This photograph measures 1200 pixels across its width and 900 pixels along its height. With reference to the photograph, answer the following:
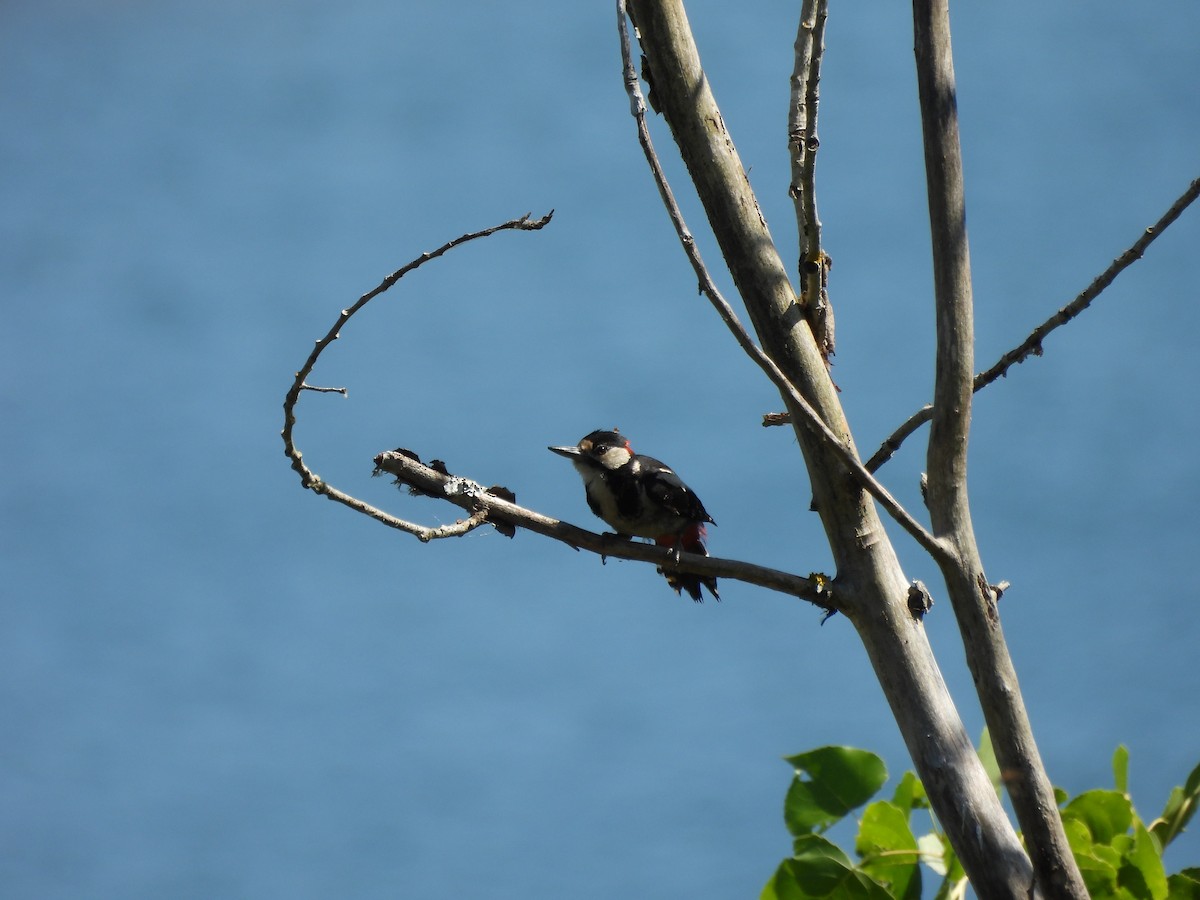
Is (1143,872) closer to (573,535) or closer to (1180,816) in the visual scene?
(1180,816)

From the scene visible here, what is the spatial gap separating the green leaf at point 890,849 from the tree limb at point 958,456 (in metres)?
0.41

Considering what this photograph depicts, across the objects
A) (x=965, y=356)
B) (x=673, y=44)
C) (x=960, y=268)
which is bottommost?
(x=965, y=356)

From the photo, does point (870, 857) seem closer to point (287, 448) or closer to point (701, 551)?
point (287, 448)

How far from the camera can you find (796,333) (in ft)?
8.11

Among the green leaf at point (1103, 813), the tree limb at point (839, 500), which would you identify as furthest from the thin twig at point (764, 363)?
the green leaf at point (1103, 813)

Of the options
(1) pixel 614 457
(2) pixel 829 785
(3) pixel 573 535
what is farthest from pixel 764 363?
(1) pixel 614 457

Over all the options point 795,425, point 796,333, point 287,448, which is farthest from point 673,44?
point 287,448

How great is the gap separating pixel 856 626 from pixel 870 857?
0.54 metres

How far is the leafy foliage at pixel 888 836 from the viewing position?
2385mm

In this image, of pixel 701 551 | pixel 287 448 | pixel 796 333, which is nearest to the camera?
pixel 287 448

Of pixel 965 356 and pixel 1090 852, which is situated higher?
pixel 965 356

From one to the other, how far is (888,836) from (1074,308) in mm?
1209

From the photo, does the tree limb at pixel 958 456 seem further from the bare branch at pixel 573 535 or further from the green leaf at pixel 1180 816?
the green leaf at pixel 1180 816

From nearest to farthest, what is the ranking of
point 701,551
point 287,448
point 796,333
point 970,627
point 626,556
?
point 970,627, point 287,448, point 796,333, point 626,556, point 701,551
